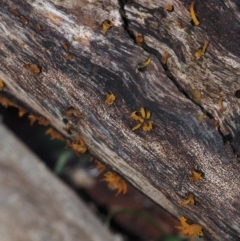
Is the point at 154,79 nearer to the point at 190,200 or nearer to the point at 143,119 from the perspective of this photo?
the point at 143,119

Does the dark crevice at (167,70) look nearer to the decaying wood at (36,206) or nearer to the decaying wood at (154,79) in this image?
the decaying wood at (154,79)

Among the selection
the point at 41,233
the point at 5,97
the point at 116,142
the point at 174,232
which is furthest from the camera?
the point at 174,232

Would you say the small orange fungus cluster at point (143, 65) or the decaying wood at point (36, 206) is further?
the decaying wood at point (36, 206)

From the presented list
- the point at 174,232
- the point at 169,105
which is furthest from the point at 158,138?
the point at 174,232

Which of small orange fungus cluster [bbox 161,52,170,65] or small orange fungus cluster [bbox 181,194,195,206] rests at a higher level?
small orange fungus cluster [bbox 161,52,170,65]

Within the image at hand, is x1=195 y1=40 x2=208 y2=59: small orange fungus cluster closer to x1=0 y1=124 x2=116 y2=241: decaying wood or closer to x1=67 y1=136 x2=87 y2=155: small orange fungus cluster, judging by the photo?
x1=67 y1=136 x2=87 y2=155: small orange fungus cluster

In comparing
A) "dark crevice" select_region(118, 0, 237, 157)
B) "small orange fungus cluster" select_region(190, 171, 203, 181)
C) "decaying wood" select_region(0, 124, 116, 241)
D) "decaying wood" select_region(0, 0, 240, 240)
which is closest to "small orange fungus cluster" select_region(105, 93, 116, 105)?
"decaying wood" select_region(0, 0, 240, 240)

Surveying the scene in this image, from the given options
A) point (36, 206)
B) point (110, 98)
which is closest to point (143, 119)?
point (110, 98)

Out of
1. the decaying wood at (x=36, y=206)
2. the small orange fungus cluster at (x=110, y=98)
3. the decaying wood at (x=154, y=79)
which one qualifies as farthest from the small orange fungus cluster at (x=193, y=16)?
the decaying wood at (x=36, y=206)

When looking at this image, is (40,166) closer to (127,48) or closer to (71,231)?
(71,231)
